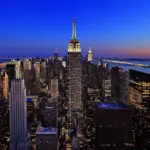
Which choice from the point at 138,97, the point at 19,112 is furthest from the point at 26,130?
the point at 138,97

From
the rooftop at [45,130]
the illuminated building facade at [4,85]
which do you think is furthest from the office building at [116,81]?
the illuminated building facade at [4,85]

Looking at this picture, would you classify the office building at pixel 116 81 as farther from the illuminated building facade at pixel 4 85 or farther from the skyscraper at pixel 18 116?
the illuminated building facade at pixel 4 85

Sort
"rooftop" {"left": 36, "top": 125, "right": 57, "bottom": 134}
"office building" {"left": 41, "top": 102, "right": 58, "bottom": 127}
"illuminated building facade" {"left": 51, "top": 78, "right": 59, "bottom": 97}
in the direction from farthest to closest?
"illuminated building facade" {"left": 51, "top": 78, "right": 59, "bottom": 97} → "office building" {"left": 41, "top": 102, "right": 58, "bottom": 127} → "rooftop" {"left": 36, "top": 125, "right": 57, "bottom": 134}

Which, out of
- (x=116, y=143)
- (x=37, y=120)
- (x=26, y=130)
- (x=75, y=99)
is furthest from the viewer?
(x=75, y=99)

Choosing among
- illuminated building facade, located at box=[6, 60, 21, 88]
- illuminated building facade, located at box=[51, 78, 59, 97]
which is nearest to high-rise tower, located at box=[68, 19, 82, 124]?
illuminated building facade, located at box=[51, 78, 59, 97]

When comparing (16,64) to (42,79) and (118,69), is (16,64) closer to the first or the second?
(42,79)

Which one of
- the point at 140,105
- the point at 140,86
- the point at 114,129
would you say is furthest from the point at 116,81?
the point at 114,129

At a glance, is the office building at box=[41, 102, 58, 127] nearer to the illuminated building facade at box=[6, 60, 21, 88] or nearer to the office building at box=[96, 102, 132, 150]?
the illuminated building facade at box=[6, 60, 21, 88]
